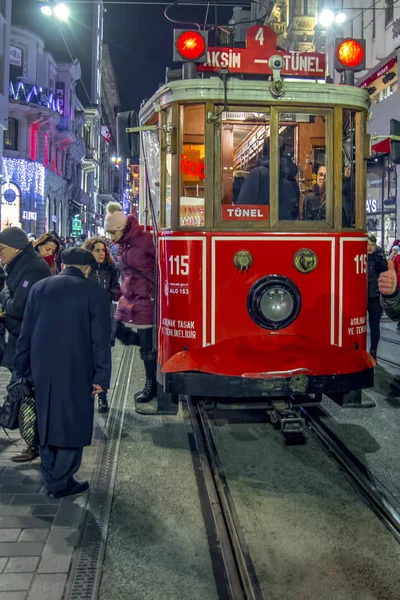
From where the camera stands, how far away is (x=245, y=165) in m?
5.79

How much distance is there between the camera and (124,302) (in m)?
7.03

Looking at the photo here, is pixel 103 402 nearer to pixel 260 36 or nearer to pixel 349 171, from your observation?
pixel 349 171

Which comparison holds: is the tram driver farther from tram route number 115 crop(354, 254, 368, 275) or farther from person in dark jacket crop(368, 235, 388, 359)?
person in dark jacket crop(368, 235, 388, 359)

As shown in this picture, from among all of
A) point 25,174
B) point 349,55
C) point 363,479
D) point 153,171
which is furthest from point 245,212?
point 25,174

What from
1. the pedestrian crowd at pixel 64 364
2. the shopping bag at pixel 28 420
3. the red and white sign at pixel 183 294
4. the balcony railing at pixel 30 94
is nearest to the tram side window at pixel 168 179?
the red and white sign at pixel 183 294

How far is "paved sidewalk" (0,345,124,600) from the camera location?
11.3 ft

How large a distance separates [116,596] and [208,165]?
A: 144 inches

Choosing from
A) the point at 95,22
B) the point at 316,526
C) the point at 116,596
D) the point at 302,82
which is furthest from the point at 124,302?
the point at 95,22

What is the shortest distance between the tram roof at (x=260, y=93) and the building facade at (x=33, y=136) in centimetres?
2365

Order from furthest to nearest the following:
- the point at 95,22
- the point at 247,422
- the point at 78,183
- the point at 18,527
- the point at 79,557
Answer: the point at 95,22 → the point at 78,183 → the point at 247,422 → the point at 18,527 → the point at 79,557

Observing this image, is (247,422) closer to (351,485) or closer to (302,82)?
(351,485)

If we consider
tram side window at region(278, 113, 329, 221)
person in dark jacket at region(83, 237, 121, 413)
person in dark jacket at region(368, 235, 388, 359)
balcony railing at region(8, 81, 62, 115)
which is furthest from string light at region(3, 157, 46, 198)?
tram side window at region(278, 113, 329, 221)

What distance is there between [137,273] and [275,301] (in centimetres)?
182

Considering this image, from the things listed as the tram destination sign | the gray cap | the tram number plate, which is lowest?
the gray cap
